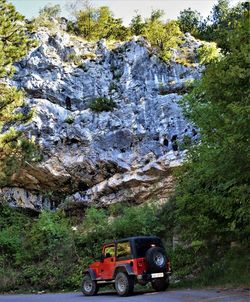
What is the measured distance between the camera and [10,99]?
23531 mm

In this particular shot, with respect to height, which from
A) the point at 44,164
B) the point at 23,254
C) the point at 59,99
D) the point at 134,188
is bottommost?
the point at 23,254

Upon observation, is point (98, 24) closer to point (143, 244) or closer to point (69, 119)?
point (69, 119)

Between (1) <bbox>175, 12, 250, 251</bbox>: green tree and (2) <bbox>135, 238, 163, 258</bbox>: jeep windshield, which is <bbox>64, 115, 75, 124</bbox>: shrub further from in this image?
(1) <bbox>175, 12, 250, 251</bbox>: green tree

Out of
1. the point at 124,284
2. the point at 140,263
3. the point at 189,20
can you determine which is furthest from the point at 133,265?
the point at 189,20

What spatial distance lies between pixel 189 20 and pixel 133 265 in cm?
4554

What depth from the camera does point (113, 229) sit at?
66.3 feet

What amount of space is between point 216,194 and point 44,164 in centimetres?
1769

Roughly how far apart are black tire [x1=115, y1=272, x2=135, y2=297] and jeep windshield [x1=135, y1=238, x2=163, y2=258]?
761mm

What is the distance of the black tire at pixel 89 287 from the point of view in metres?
13.5

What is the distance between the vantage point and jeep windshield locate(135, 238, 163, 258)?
1217cm

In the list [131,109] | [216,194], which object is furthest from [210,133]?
[131,109]

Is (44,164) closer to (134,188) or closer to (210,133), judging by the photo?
(134,188)

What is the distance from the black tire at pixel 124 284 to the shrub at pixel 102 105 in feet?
61.0

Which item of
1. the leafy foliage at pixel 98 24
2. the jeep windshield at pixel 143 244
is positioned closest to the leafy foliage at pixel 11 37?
the leafy foliage at pixel 98 24
